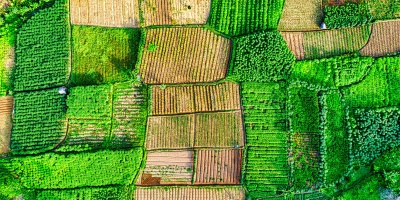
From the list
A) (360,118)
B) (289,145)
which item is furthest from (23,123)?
(360,118)

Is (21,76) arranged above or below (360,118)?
above

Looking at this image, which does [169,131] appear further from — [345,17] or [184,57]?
[345,17]

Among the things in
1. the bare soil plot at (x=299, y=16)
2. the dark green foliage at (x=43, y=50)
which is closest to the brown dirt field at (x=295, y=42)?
the bare soil plot at (x=299, y=16)

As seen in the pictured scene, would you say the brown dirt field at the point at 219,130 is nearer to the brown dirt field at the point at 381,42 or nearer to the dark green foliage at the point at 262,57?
the dark green foliage at the point at 262,57

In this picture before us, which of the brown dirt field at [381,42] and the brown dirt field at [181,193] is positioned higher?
the brown dirt field at [381,42]

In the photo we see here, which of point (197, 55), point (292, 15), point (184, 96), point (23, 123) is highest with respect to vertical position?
point (292, 15)

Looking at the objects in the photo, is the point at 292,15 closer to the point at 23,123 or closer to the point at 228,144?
the point at 228,144

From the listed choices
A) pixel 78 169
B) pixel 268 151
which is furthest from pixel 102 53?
pixel 268 151

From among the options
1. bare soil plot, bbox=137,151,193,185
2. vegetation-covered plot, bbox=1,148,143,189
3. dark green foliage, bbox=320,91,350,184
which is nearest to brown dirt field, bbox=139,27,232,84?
bare soil plot, bbox=137,151,193,185
